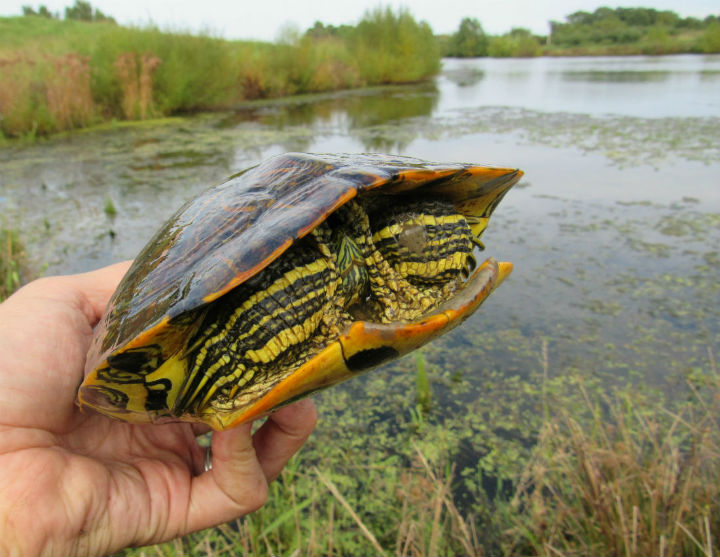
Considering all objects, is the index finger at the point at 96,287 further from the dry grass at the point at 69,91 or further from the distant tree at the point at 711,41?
the distant tree at the point at 711,41

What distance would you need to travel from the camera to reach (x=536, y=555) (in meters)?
1.61

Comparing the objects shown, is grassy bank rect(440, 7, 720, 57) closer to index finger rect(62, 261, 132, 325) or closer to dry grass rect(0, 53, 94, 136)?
dry grass rect(0, 53, 94, 136)

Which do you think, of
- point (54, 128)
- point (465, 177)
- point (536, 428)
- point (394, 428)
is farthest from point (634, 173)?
point (54, 128)

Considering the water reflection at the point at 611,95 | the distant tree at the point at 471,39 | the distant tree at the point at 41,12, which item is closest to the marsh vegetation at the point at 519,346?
the water reflection at the point at 611,95

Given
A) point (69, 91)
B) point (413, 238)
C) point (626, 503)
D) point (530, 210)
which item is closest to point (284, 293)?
point (413, 238)

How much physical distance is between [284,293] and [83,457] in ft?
2.25

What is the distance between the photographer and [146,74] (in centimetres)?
916

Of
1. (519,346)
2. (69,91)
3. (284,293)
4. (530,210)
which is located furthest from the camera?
(69,91)

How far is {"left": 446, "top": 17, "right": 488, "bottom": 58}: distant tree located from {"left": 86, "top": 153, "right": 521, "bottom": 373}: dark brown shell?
47.9m

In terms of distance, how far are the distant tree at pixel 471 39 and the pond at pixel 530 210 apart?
37.2m

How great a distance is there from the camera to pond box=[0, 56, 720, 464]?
2604mm

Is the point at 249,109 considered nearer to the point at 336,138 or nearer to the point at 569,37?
the point at 336,138

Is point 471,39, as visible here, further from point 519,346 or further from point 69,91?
point 519,346

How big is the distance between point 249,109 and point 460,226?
37.4 feet
